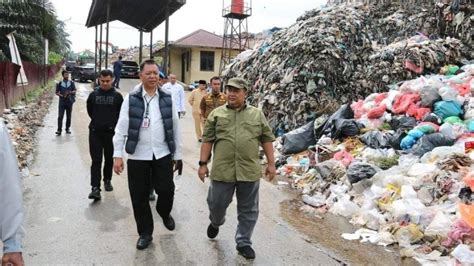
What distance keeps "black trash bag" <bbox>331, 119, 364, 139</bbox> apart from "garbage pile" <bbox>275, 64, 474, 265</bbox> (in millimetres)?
18

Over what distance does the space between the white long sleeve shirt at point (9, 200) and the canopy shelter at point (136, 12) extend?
17420 millimetres

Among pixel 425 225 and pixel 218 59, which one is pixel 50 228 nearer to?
pixel 425 225

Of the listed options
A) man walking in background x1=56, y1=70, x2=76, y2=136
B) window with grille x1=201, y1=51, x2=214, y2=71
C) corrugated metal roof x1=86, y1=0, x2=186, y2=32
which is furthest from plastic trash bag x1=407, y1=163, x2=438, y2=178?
window with grille x1=201, y1=51, x2=214, y2=71

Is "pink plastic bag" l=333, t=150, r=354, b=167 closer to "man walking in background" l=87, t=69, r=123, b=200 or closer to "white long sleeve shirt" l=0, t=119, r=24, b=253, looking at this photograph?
"man walking in background" l=87, t=69, r=123, b=200

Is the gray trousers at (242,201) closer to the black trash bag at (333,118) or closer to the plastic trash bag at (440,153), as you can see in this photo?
the plastic trash bag at (440,153)

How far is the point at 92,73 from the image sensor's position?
34781 mm

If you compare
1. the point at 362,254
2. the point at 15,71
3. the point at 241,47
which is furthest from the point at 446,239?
the point at 241,47

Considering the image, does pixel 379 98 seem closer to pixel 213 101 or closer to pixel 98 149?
pixel 213 101

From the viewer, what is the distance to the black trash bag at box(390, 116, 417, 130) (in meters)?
8.25

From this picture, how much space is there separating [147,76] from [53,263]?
1.90 metres

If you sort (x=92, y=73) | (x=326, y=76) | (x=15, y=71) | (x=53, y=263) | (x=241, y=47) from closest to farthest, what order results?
1. (x=53, y=263)
2. (x=326, y=76)
3. (x=15, y=71)
4. (x=241, y=47)
5. (x=92, y=73)

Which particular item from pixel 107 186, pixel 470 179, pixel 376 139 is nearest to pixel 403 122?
pixel 376 139

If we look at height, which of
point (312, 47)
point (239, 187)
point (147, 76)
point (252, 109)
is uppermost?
point (312, 47)

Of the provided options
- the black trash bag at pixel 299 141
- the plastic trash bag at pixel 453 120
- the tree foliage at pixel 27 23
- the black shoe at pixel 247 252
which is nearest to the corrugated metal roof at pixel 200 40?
the tree foliage at pixel 27 23
